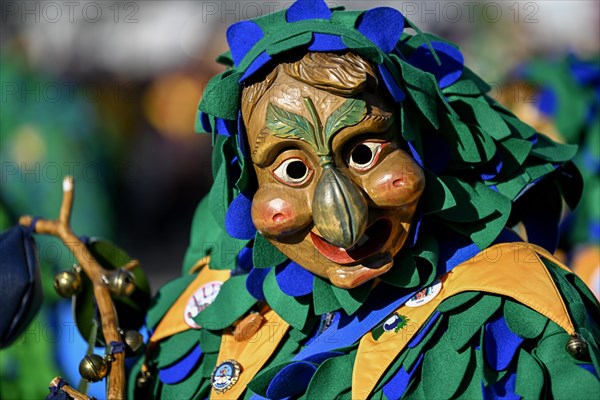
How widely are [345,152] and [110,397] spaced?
2.20 feet

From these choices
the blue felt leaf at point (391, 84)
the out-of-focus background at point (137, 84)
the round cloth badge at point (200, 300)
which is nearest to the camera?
the blue felt leaf at point (391, 84)

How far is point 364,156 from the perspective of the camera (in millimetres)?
1701

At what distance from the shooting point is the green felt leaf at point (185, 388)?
191cm

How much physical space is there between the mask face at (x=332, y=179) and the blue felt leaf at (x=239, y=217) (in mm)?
101

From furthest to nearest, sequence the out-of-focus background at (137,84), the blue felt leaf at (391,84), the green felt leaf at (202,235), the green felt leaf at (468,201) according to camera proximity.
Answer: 1. the out-of-focus background at (137,84)
2. the green felt leaf at (202,235)
3. the green felt leaf at (468,201)
4. the blue felt leaf at (391,84)

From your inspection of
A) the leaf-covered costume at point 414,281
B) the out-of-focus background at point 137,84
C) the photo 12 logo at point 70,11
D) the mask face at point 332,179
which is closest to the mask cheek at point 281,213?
the mask face at point 332,179

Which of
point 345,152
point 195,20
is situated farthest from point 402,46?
point 195,20

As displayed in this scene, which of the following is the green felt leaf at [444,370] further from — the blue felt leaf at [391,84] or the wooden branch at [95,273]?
the wooden branch at [95,273]

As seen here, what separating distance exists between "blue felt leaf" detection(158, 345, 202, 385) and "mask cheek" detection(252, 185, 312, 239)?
1.34 ft

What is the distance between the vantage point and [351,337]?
1.78 m

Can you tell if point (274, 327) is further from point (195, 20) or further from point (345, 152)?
point (195, 20)

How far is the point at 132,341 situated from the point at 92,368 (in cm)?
12

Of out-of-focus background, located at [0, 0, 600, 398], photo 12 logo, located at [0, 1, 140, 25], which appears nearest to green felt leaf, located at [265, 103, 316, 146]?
out-of-focus background, located at [0, 0, 600, 398]

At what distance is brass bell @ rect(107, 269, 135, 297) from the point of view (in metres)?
1.98
